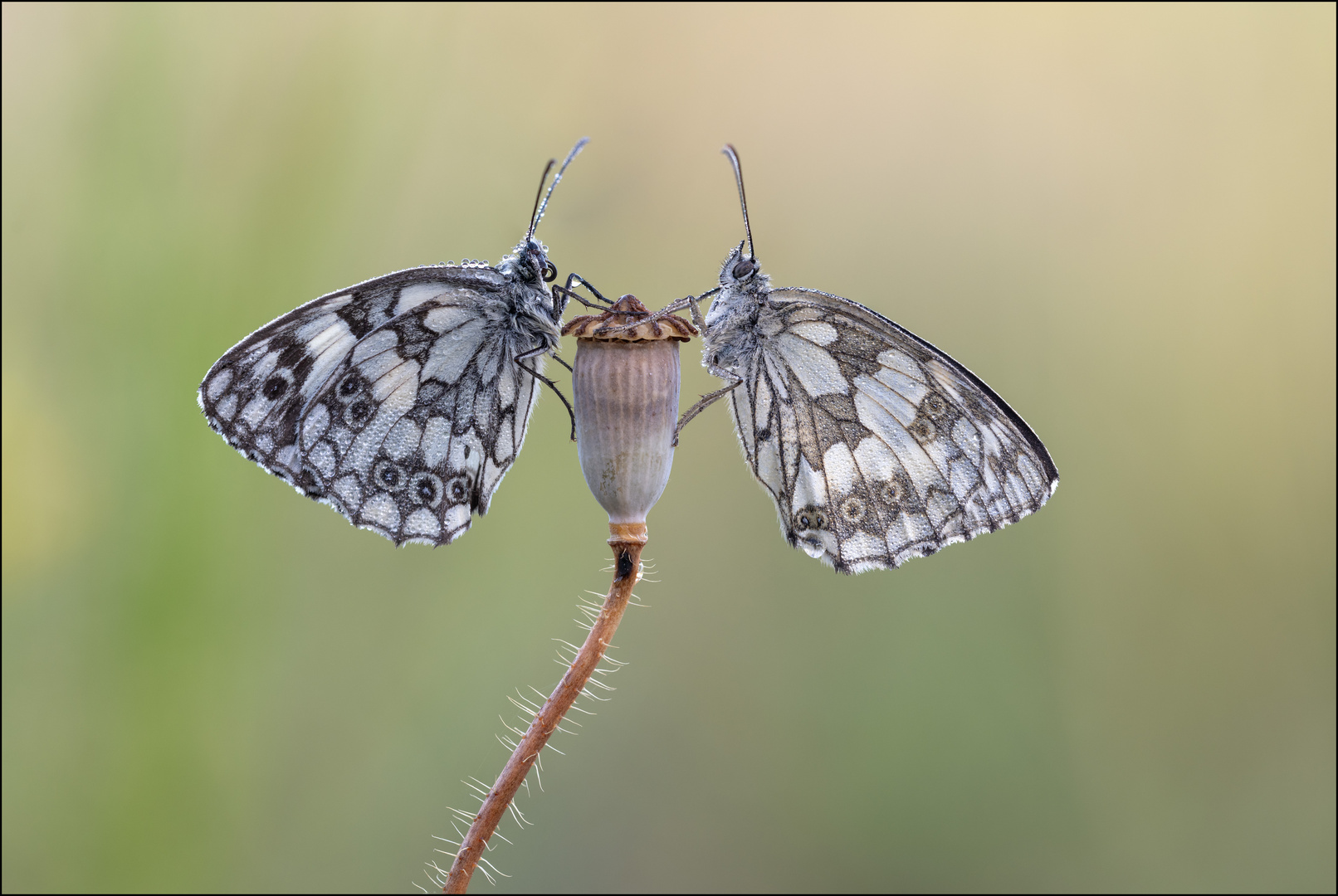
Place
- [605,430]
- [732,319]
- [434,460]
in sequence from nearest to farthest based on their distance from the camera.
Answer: [605,430] < [732,319] < [434,460]

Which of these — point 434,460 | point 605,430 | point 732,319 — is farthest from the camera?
point 434,460

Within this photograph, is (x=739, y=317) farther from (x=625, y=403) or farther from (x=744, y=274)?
(x=625, y=403)

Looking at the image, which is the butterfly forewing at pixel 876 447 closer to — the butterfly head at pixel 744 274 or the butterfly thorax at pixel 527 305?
the butterfly head at pixel 744 274

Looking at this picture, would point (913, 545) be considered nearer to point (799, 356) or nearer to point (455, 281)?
point (799, 356)

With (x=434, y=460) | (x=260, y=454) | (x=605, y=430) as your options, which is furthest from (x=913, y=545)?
(x=260, y=454)

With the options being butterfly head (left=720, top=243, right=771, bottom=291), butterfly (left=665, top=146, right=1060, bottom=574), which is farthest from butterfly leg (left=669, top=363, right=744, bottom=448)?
butterfly head (left=720, top=243, right=771, bottom=291)

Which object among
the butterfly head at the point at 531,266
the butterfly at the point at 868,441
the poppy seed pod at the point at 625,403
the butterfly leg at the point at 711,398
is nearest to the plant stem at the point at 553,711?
the poppy seed pod at the point at 625,403

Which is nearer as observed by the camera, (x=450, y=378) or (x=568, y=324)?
(x=568, y=324)
